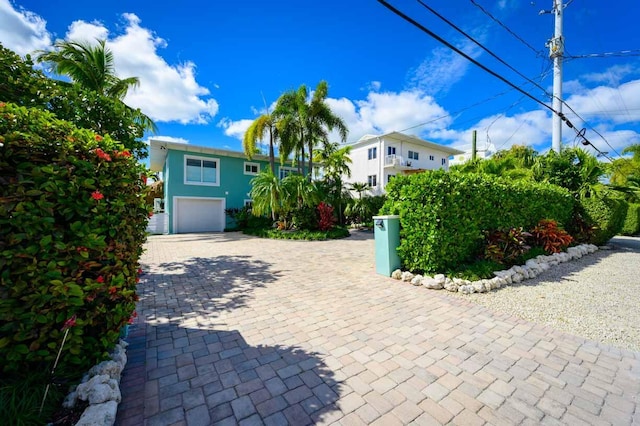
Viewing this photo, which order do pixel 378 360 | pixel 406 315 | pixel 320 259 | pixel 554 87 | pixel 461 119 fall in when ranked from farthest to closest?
pixel 461 119 → pixel 554 87 → pixel 320 259 → pixel 406 315 → pixel 378 360

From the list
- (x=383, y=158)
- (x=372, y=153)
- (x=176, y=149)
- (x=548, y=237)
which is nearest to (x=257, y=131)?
(x=176, y=149)

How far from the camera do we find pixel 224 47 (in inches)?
279

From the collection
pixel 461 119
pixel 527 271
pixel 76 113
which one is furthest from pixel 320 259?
pixel 461 119

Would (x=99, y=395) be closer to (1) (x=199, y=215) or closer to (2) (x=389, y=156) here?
(1) (x=199, y=215)

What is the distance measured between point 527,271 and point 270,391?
626 centimetres

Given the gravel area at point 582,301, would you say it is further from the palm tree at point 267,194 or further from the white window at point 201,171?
the white window at point 201,171

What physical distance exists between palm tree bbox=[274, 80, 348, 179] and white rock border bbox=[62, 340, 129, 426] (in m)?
12.9

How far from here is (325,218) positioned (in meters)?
13.7

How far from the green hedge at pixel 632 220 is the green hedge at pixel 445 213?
14.0 metres

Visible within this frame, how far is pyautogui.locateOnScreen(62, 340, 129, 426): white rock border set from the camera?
1.79 metres

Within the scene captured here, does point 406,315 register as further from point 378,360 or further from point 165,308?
point 165,308

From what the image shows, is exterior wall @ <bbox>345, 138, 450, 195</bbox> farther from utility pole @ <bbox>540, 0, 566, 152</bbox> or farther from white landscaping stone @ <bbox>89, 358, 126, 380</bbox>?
white landscaping stone @ <bbox>89, 358, 126, 380</bbox>

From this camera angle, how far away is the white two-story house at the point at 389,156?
2548 cm

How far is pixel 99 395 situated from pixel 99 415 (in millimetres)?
184
